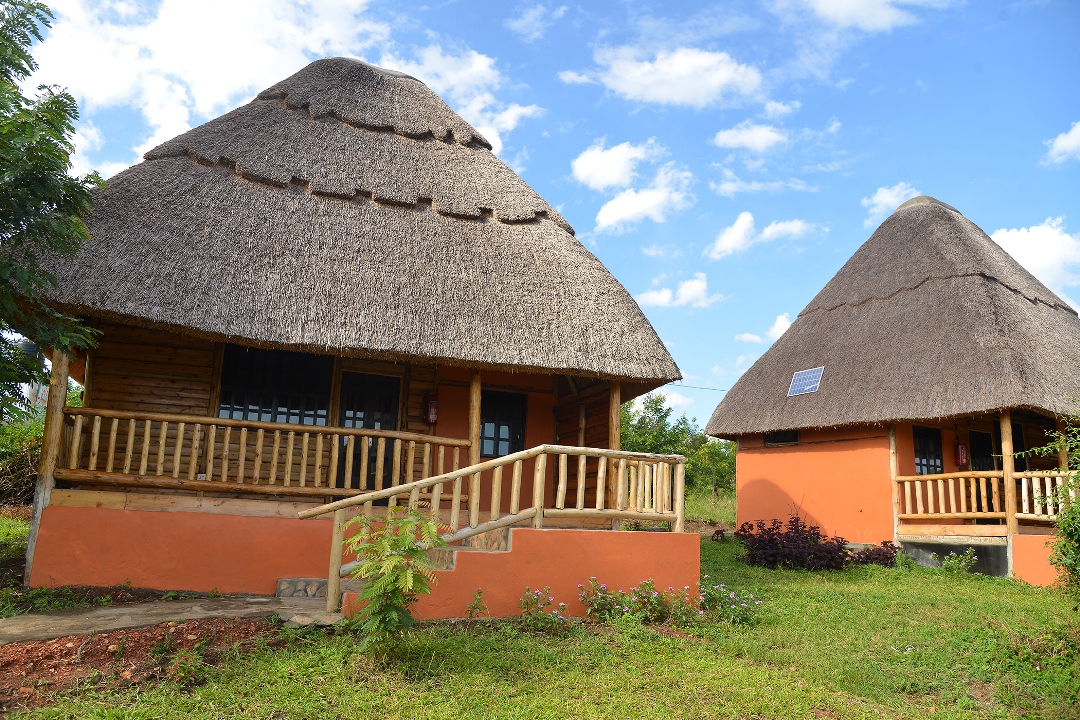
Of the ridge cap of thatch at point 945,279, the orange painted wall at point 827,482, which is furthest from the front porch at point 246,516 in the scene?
the ridge cap of thatch at point 945,279

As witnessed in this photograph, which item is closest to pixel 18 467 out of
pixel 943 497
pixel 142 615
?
pixel 142 615

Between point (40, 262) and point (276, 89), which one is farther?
point (276, 89)

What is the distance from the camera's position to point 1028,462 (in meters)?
14.2

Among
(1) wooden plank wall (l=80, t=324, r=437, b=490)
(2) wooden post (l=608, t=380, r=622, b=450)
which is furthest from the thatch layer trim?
(1) wooden plank wall (l=80, t=324, r=437, b=490)

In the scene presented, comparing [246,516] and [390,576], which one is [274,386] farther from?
[390,576]

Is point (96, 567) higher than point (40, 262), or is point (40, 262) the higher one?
point (40, 262)

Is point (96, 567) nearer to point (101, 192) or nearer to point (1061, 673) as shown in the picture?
point (101, 192)

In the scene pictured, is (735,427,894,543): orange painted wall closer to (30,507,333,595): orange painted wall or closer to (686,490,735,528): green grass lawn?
(686,490,735,528): green grass lawn

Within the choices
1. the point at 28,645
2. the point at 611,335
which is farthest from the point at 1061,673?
the point at 28,645

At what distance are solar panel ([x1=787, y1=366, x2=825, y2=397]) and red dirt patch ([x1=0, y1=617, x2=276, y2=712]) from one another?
1074 centimetres

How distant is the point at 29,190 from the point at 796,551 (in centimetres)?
1013

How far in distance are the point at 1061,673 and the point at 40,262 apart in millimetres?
9557

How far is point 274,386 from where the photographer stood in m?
9.37

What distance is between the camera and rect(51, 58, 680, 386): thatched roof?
7.82m
